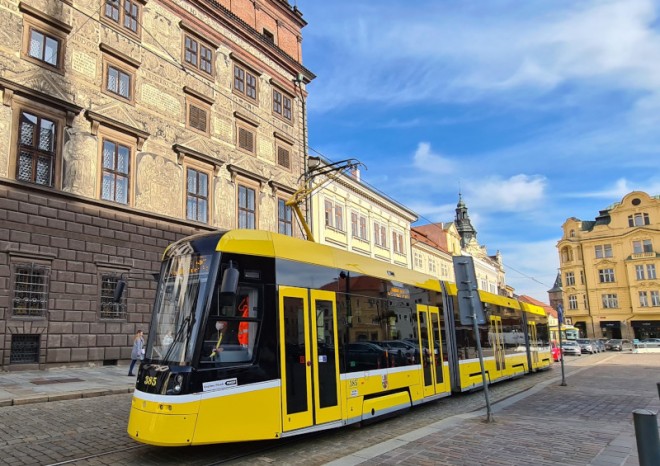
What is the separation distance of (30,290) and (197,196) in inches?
313

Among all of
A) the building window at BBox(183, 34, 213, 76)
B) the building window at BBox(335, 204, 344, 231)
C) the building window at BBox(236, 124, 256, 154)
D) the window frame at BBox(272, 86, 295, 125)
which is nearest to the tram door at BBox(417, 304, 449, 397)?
the building window at BBox(236, 124, 256, 154)

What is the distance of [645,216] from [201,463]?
74277 mm

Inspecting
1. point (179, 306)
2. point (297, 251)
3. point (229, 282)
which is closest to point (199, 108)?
point (297, 251)

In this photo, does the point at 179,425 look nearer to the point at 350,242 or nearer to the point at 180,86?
→ the point at 180,86

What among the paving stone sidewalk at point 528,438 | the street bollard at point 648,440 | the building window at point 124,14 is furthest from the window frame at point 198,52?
the street bollard at point 648,440

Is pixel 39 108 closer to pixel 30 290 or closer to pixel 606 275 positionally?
pixel 30 290

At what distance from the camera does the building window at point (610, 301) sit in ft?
217

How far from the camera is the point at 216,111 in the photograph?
2322cm

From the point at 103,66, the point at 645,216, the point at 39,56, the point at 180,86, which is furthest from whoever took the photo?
the point at 645,216

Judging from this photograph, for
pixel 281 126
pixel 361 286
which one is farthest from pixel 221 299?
pixel 281 126

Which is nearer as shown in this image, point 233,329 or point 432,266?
point 233,329

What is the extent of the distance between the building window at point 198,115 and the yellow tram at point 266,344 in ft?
47.9

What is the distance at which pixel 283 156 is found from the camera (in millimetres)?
27531

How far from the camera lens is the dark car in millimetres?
8570
